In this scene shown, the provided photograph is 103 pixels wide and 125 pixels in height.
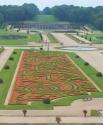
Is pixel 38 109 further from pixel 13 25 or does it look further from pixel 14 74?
pixel 13 25

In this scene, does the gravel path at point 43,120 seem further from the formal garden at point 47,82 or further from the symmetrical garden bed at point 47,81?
the symmetrical garden bed at point 47,81

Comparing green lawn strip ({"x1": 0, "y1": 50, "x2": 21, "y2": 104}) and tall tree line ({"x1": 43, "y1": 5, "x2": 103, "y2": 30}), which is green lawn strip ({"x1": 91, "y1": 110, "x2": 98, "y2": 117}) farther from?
tall tree line ({"x1": 43, "y1": 5, "x2": 103, "y2": 30})

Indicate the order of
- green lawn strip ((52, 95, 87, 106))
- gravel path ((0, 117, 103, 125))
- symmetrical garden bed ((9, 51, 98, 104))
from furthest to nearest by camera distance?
symmetrical garden bed ((9, 51, 98, 104)) < green lawn strip ((52, 95, 87, 106)) < gravel path ((0, 117, 103, 125))

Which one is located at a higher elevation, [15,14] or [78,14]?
[15,14]

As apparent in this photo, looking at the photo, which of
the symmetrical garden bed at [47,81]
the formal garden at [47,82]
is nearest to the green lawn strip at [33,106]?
the formal garden at [47,82]

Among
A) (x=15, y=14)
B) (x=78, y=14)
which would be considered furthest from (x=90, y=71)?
(x=78, y=14)

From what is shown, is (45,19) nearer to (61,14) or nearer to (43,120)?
(61,14)

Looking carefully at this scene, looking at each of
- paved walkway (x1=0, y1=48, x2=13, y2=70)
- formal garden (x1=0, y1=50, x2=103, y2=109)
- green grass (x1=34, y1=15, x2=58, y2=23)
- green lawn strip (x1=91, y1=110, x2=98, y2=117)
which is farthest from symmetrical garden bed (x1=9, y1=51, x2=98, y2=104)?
green grass (x1=34, y1=15, x2=58, y2=23)

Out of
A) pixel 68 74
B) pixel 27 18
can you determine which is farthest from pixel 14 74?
pixel 27 18

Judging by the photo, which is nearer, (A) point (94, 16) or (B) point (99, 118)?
(B) point (99, 118)
